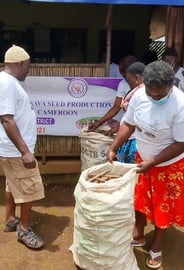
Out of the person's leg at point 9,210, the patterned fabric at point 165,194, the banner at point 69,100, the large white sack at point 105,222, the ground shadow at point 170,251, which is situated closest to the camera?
the large white sack at point 105,222

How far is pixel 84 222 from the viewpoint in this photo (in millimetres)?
2812

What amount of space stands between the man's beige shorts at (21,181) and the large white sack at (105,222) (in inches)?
26.1

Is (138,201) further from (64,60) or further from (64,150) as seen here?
(64,60)

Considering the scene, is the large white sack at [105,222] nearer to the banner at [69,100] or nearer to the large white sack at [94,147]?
the large white sack at [94,147]

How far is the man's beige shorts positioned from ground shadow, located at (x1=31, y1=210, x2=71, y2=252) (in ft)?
1.52

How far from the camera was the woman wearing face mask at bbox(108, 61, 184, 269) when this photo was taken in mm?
2758

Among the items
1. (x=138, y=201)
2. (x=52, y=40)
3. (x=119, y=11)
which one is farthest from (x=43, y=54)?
(x=138, y=201)

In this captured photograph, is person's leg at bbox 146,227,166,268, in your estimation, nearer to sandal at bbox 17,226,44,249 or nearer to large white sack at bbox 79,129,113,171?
sandal at bbox 17,226,44,249

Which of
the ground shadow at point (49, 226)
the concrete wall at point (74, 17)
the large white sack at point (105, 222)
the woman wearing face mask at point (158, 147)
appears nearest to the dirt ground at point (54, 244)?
the ground shadow at point (49, 226)

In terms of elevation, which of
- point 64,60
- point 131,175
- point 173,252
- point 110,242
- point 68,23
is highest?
point 68,23

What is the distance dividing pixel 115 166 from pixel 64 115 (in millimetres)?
1817

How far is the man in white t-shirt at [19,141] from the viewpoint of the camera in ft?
10.1

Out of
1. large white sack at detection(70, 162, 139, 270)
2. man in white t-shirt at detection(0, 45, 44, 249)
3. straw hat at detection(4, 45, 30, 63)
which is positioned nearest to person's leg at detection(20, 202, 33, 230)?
man in white t-shirt at detection(0, 45, 44, 249)

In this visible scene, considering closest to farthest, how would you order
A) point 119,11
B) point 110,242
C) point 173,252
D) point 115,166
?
1. point 110,242
2. point 115,166
3. point 173,252
4. point 119,11
